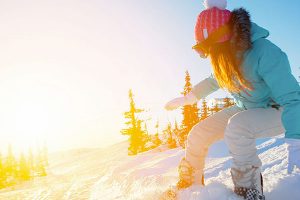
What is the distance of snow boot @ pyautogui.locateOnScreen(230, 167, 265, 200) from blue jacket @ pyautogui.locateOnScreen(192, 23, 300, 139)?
58 cm

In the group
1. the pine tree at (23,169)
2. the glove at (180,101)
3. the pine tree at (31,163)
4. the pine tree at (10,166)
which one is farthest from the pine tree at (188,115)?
the pine tree at (31,163)

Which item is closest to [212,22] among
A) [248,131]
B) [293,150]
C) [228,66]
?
[228,66]

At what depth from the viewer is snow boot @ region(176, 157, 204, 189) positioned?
430 cm

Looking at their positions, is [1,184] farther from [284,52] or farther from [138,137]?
[284,52]

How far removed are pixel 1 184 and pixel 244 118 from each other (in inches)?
2351

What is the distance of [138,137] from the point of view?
44.8m

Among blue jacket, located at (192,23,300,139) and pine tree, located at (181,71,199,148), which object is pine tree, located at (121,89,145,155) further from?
blue jacket, located at (192,23,300,139)

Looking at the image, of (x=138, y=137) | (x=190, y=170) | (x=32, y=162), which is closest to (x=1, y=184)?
(x=32, y=162)

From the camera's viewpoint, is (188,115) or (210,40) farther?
(188,115)

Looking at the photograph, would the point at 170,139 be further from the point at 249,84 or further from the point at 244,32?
the point at 244,32

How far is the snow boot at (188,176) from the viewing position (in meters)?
4.30

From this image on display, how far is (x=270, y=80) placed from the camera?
3303 mm

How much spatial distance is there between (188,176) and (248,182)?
3.55ft

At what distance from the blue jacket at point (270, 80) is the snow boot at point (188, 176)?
3.83 ft
